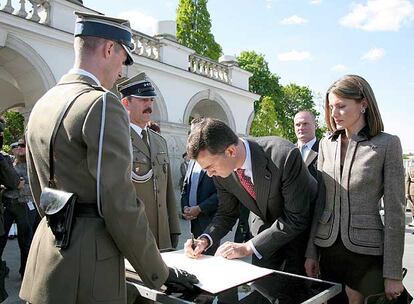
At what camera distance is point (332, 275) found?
2.33 metres

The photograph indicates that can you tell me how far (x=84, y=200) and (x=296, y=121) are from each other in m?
4.02

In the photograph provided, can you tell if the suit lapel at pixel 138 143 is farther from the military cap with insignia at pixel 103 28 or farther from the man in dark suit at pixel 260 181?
the military cap with insignia at pixel 103 28

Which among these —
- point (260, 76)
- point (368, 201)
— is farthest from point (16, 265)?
point (260, 76)

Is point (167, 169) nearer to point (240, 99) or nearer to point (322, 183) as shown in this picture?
point (322, 183)

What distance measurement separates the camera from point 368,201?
2201mm

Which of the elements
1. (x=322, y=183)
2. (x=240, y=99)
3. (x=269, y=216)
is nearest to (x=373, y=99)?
(x=322, y=183)

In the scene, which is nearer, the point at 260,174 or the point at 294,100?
the point at 260,174

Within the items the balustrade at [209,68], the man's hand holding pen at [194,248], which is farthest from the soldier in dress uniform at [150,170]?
the balustrade at [209,68]

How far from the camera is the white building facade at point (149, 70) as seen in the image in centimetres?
859

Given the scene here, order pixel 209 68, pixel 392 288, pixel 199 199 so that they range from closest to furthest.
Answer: pixel 392 288
pixel 199 199
pixel 209 68

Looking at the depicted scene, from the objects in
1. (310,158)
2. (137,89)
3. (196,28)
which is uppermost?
(196,28)

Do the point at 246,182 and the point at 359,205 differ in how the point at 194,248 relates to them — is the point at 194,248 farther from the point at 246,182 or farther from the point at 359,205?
the point at 359,205

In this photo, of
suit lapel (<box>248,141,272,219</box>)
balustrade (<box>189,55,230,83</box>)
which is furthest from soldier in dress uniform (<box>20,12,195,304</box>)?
balustrade (<box>189,55,230,83</box>)

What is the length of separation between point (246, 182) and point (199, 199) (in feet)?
8.45
